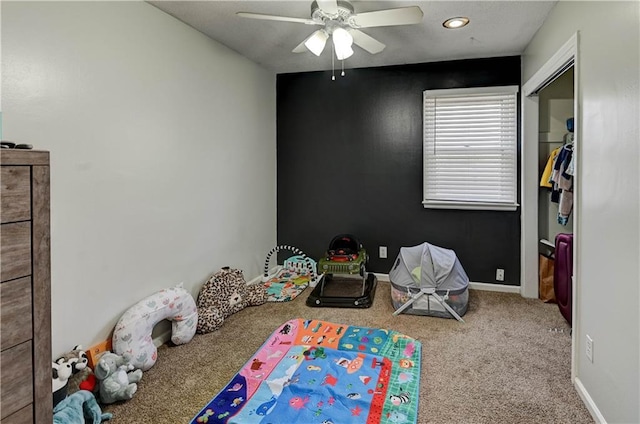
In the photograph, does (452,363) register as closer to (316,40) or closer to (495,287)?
(495,287)

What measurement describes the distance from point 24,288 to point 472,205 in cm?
389

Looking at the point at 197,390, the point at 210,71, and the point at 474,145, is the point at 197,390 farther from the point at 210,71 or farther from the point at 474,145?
the point at 474,145

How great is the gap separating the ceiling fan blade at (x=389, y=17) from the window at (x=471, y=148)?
72.6 inches

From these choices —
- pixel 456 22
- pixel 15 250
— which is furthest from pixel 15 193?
pixel 456 22

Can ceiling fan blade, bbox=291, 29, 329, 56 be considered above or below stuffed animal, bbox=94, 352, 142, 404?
above

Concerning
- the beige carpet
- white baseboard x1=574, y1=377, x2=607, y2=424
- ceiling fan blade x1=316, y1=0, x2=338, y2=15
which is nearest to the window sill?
the beige carpet

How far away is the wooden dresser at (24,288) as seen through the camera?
1254mm

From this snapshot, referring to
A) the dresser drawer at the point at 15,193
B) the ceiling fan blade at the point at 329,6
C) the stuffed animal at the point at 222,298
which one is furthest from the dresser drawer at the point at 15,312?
the ceiling fan blade at the point at 329,6

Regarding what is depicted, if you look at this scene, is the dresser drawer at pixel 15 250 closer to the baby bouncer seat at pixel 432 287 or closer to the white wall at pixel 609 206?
the white wall at pixel 609 206

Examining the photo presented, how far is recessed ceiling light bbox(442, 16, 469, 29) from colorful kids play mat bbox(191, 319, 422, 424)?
2528mm

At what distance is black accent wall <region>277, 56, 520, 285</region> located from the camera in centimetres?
407

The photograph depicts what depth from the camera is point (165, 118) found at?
113 inches

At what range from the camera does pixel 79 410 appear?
1881mm

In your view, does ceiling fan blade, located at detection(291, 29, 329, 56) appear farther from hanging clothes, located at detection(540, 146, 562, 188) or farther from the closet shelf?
the closet shelf
